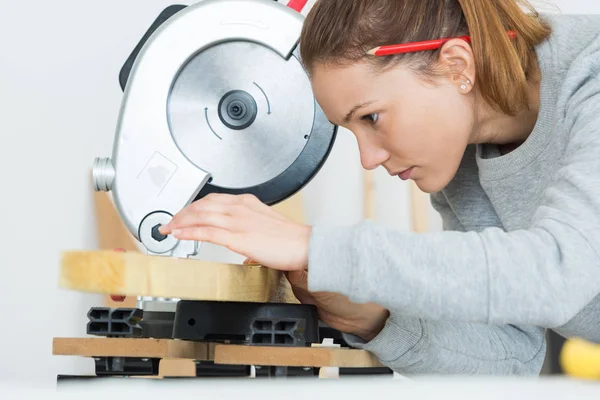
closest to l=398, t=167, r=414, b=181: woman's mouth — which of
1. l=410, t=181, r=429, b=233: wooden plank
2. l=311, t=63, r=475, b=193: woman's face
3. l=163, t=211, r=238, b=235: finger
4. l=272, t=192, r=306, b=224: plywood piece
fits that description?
l=311, t=63, r=475, b=193: woman's face

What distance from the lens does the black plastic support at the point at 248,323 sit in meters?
0.97

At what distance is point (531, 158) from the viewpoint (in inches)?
52.1

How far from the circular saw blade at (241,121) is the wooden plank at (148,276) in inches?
10.1

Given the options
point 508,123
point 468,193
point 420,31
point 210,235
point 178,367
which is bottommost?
point 178,367

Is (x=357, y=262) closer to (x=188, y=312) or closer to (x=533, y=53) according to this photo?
(x=188, y=312)

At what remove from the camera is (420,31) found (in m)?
1.23

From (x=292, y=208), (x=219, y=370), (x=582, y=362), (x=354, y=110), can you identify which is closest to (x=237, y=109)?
(x=354, y=110)

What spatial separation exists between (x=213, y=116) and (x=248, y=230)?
321 millimetres

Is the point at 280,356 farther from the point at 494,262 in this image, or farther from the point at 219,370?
the point at 494,262

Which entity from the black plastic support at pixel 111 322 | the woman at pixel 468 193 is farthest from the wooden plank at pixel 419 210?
the black plastic support at pixel 111 322

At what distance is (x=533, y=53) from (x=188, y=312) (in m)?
0.72

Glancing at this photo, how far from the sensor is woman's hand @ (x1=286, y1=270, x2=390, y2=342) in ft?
3.66

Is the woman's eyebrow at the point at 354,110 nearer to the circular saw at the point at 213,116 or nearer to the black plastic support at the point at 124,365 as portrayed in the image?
the circular saw at the point at 213,116

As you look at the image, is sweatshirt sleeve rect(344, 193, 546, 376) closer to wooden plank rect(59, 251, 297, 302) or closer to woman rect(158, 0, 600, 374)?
woman rect(158, 0, 600, 374)
